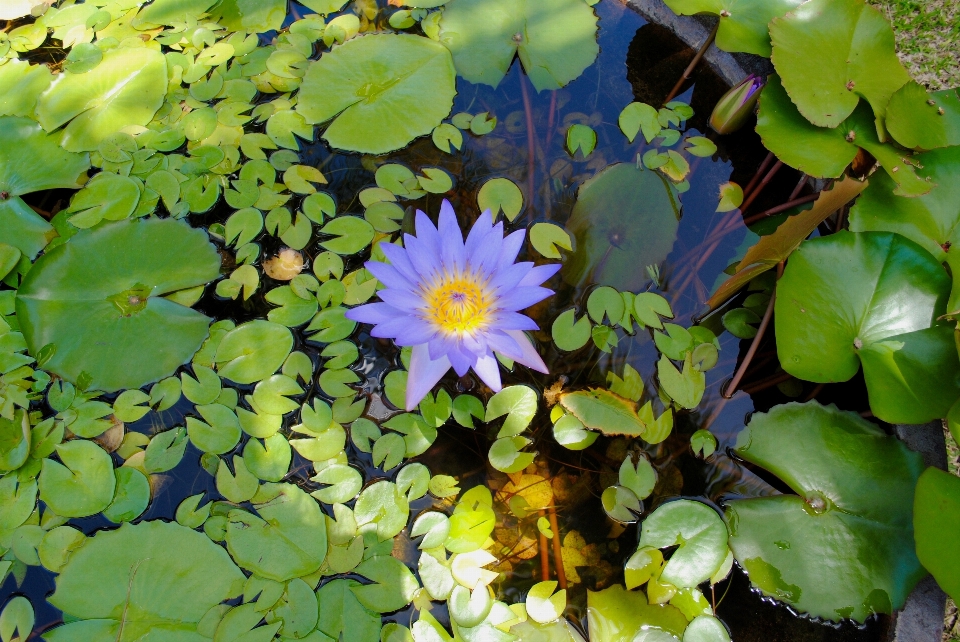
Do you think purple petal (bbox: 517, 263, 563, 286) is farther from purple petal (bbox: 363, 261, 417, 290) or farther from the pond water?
the pond water

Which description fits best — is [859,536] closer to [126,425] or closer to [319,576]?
[319,576]

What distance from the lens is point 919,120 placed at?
7.00 feet

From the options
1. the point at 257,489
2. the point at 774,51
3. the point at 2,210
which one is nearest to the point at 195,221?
the point at 2,210

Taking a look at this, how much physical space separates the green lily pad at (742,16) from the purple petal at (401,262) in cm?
168

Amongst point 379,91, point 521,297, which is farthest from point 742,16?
point 521,297

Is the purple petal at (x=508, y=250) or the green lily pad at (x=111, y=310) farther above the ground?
the purple petal at (x=508, y=250)

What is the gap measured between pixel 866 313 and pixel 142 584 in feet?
8.64

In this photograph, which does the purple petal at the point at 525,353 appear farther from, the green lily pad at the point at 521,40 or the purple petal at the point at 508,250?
the green lily pad at the point at 521,40

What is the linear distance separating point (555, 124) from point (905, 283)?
155 cm

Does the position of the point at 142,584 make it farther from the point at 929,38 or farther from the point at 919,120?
the point at 929,38

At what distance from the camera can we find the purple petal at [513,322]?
1591 mm

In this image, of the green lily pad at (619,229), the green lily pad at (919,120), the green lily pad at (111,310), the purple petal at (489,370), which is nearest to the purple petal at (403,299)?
the purple petal at (489,370)

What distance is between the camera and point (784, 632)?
Result: 1920 mm

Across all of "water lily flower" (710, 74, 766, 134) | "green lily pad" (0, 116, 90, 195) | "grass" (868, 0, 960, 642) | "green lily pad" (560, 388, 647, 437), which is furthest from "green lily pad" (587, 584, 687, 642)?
"grass" (868, 0, 960, 642)
